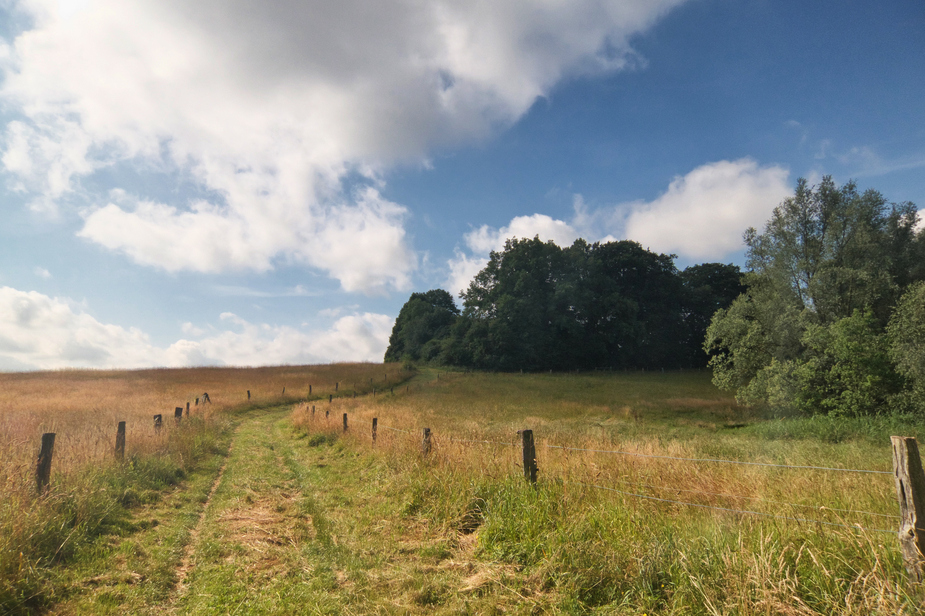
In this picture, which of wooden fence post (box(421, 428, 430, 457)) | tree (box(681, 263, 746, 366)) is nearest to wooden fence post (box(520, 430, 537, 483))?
wooden fence post (box(421, 428, 430, 457))

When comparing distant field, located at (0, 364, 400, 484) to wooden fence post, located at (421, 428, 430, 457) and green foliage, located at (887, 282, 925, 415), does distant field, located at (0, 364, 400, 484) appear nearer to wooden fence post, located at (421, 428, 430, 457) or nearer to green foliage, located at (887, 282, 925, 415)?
wooden fence post, located at (421, 428, 430, 457)

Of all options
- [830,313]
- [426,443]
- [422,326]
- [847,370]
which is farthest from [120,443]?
[422,326]

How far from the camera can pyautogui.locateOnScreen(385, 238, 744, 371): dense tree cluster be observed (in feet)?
175

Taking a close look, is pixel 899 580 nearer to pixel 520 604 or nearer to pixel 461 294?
pixel 520 604

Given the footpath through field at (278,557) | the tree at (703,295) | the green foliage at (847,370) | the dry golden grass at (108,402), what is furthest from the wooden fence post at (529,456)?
the tree at (703,295)

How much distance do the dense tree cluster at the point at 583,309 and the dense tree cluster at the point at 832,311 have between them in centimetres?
2776

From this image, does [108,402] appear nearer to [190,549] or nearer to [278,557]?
[190,549]

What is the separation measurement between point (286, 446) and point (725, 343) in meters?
25.0

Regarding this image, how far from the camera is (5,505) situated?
555 cm

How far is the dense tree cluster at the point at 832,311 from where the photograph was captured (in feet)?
61.2

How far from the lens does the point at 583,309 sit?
55.9 meters

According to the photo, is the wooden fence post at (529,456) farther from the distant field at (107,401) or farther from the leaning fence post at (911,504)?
the distant field at (107,401)

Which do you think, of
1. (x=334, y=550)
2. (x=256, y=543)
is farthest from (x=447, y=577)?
(x=256, y=543)

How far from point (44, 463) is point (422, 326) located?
63.8m
